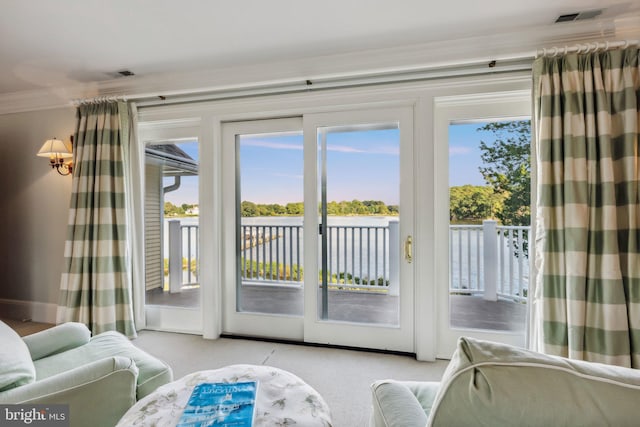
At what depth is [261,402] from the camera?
111cm

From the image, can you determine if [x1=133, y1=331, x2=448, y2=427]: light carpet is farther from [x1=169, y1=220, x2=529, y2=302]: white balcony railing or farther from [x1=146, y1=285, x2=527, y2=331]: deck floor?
[x1=169, y1=220, x2=529, y2=302]: white balcony railing

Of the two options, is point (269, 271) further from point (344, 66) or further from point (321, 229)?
point (344, 66)

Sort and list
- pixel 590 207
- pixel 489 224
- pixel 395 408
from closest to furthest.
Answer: pixel 395 408
pixel 590 207
pixel 489 224

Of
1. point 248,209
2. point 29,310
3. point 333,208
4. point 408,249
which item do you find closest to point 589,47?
point 408,249

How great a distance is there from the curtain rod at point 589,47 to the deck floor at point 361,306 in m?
1.83

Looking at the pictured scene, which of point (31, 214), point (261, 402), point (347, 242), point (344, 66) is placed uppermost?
point (344, 66)

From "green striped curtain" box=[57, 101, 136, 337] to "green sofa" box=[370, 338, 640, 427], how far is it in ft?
9.77

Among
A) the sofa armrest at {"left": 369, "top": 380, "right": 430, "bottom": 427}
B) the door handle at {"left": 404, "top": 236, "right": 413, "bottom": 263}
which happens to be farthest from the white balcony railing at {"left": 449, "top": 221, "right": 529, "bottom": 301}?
the sofa armrest at {"left": 369, "top": 380, "right": 430, "bottom": 427}

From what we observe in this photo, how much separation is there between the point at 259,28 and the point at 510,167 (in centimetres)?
214

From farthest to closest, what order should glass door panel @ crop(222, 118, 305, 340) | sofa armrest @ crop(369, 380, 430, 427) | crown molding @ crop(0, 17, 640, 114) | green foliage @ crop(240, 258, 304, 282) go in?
green foliage @ crop(240, 258, 304, 282), glass door panel @ crop(222, 118, 305, 340), crown molding @ crop(0, 17, 640, 114), sofa armrest @ crop(369, 380, 430, 427)

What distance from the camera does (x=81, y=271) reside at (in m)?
2.76

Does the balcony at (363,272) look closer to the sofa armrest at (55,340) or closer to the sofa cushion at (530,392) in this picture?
the sofa armrest at (55,340)

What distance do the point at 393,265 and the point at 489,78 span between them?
1611 mm

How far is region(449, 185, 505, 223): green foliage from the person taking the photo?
7.98ft
